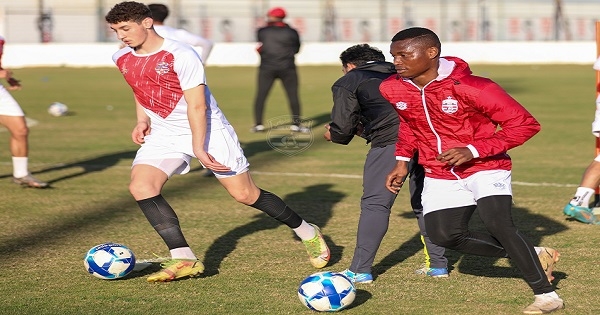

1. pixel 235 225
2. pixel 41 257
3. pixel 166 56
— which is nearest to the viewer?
pixel 166 56

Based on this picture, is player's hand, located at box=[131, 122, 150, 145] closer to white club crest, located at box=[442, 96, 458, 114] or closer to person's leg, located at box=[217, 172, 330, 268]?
person's leg, located at box=[217, 172, 330, 268]

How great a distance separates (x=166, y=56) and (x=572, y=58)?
36.1 m

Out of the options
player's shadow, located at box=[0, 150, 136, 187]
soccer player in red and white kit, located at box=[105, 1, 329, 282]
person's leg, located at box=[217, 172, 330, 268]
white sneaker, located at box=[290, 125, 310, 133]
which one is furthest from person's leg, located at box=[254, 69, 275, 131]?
soccer player in red and white kit, located at box=[105, 1, 329, 282]

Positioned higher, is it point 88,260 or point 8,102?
point 8,102

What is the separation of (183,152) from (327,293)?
5.63 feet

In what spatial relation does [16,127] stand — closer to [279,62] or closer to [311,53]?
[279,62]

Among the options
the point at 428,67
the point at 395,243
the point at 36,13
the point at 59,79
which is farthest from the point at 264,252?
the point at 36,13

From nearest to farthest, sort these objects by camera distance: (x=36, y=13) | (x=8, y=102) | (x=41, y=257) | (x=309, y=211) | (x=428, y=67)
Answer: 1. (x=428, y=67)
2. (x=41, y=257)
3. (x=309, y=211)
4. (x=8, y=102)
5. (x=36, y=13)

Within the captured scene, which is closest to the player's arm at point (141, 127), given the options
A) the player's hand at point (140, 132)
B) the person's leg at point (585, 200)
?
the player's hand at point (140, 132)

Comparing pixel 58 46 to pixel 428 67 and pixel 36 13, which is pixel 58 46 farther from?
pixel 428 67

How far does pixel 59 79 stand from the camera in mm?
30953

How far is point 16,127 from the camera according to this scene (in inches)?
433

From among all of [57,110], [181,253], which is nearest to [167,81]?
[181,253]

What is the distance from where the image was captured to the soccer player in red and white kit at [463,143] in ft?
18.6
